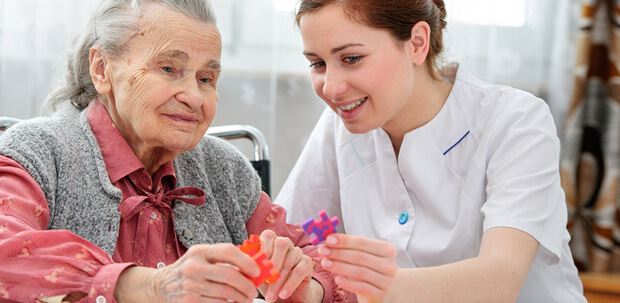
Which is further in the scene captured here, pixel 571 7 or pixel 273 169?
pixel 571 7

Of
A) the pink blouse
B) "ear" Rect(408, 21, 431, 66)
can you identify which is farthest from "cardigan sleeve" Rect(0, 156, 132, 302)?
"ear" Rect(408, 21, 431, 66)

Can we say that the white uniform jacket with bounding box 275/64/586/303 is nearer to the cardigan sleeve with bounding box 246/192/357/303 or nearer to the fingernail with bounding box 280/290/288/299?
the cardigan sleeve with bounding box 246/192/357/303

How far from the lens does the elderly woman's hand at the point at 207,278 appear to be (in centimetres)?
93

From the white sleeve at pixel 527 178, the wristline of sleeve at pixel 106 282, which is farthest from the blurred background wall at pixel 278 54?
the wristline of sleeve at pixel 106 282

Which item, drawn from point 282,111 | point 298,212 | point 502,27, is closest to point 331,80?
point 298,212

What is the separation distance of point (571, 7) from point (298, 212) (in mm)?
1839

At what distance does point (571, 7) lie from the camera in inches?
114

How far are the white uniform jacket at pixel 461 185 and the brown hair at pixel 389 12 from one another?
0.21 m

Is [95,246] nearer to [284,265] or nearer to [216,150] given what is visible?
[284,265]

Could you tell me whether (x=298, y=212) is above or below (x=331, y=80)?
below

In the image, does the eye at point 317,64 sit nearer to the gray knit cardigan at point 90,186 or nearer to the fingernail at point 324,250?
the gray knit cardigan at point 90,186

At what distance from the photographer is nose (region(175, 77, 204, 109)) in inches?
50.3

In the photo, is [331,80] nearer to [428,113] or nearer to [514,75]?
[428,113]

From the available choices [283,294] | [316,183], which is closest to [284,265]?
[283,294]
